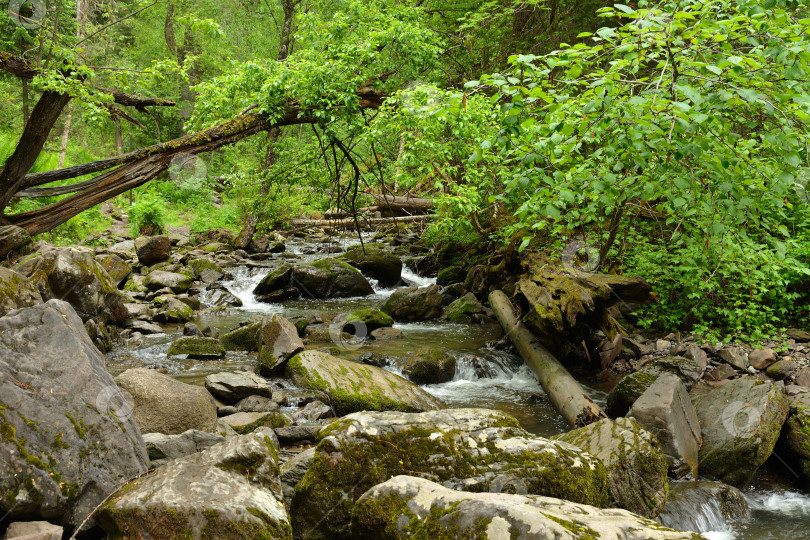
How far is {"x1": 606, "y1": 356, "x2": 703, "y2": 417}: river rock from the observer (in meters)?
6.23

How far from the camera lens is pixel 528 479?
10.9 feet

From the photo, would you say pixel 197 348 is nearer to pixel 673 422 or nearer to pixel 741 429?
pixel 673 422

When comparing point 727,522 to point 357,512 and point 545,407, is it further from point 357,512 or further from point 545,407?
point 357,512

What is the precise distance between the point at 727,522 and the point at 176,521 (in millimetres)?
4625

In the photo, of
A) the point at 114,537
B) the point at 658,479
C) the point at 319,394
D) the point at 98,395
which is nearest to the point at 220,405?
the point at 319,394

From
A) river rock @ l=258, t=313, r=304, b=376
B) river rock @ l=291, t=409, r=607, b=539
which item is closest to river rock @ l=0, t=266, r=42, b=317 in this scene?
river rock @ l=258, t=313, r=304, b=376

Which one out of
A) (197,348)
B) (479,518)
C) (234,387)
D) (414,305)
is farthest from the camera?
(414,305)

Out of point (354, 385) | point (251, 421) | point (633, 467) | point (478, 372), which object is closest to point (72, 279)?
point (251, 421)

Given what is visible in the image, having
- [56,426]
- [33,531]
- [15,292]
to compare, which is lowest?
[33,531]

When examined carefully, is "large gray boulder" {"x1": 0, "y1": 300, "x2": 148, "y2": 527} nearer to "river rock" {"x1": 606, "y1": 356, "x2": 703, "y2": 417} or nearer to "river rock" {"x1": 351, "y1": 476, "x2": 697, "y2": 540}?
"river rock" {"x1": 351, "y1": 476, "x2": 697, "y2": 540}

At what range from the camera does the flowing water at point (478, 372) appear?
14.8ft

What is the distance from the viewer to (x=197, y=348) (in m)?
8.65

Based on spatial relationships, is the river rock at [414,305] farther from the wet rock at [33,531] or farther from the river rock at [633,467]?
the wet rock at [33,531]

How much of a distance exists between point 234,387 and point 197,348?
266 cm
